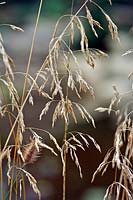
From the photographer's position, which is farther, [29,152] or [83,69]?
[83,69]

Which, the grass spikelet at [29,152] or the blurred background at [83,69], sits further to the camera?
the blurred background at [83,69]

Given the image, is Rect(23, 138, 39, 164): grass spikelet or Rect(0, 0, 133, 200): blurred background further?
Rect(0, 0, 133, 200): blurred background

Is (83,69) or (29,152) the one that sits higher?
(83,69)

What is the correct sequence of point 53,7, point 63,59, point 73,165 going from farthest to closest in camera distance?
1. point 73,165
2. point 53,7
3. point 63,59

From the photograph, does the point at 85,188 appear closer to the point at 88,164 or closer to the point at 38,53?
the point at 88,164

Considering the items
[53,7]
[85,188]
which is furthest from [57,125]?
[53,7]

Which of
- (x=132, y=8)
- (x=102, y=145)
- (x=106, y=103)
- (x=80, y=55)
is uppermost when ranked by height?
(x=132, y=8)

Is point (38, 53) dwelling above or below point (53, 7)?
below

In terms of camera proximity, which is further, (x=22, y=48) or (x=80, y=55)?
(x=22, y=48)
